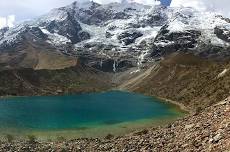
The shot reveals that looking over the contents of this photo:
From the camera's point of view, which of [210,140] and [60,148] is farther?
[60,148]

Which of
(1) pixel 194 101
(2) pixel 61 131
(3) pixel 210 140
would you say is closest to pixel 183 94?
(1) pixel 194 101

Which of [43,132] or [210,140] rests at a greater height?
[210,140]

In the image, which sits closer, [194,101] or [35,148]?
[35,148]

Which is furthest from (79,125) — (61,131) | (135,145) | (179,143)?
(179,143)

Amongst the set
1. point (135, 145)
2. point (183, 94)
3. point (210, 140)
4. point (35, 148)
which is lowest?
point (183, 94)

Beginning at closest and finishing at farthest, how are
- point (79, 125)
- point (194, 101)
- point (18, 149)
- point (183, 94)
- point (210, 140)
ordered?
point (210, 140)
point (18, 149)
point (79, 125)
point (194, 101)
point (183, 94)

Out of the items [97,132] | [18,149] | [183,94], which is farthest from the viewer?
[183,94]

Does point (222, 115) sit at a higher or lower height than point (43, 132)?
higher

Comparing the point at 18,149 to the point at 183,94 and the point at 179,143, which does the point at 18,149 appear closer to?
the point at 179,143

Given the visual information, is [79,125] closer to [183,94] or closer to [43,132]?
[43,132]
